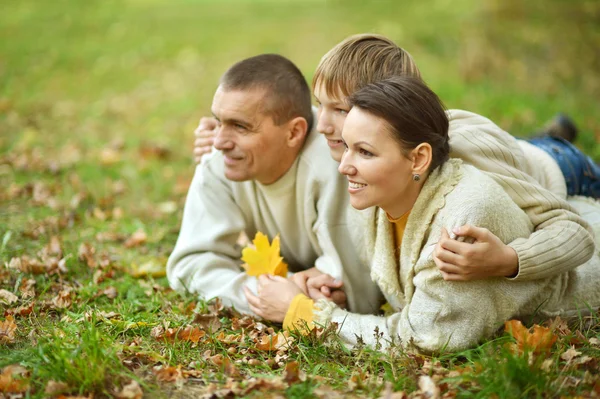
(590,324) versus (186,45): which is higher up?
(186,45)

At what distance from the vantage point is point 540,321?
320 centimetres

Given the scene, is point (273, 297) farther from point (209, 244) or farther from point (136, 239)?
point (136, 239)

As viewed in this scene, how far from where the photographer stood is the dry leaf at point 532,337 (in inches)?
111

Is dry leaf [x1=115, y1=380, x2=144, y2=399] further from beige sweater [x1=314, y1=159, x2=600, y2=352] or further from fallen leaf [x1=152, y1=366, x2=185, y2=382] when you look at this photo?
beige sweater [x1=314, y1=159, x2=600, y2=352]

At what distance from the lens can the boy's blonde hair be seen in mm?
3307

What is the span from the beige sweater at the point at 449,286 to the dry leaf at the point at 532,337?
0.27ft

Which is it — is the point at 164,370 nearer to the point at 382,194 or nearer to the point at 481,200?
the point at 382,194

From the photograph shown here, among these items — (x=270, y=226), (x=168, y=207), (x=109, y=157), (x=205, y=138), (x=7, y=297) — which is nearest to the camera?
(x=7, y=297)

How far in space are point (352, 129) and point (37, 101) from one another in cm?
692

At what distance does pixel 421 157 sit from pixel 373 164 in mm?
219

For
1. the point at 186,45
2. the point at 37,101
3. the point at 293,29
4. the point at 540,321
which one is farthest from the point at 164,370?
the point at 293,29

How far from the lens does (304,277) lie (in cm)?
371

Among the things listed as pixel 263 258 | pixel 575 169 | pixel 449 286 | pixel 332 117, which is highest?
pixel 332 117

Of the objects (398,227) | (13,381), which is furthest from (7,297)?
(398,227)
